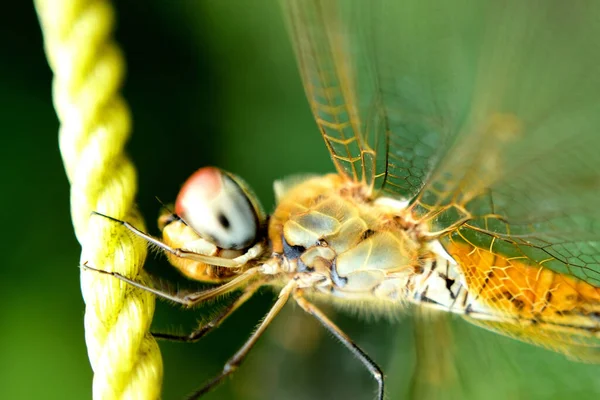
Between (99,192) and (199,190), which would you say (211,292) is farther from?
(99,192)

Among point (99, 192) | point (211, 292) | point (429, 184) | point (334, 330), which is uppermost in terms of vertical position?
point (99, 192)

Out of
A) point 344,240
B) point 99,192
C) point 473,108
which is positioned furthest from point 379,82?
point 99,192

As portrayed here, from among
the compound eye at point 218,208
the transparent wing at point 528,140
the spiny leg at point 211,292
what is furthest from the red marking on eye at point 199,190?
the transparent wing at point 528,140

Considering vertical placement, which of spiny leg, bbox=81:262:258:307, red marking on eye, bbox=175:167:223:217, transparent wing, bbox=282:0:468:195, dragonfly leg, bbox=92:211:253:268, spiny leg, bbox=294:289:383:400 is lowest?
spiny leg, bbox=294:289:383:400

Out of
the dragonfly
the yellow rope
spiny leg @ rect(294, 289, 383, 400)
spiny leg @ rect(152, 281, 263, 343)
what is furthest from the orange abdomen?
the yellow rope

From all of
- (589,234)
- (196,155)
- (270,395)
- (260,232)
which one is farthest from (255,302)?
(589,234)

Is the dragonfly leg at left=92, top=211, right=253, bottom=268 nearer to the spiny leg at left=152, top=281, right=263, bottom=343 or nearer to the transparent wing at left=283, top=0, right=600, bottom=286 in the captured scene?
the spiny leg at left=152, top=281, right=263, bottom=343

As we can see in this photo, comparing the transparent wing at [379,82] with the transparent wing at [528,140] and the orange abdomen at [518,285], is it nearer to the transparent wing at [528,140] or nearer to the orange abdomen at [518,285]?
the transparent wing at [528,140]
